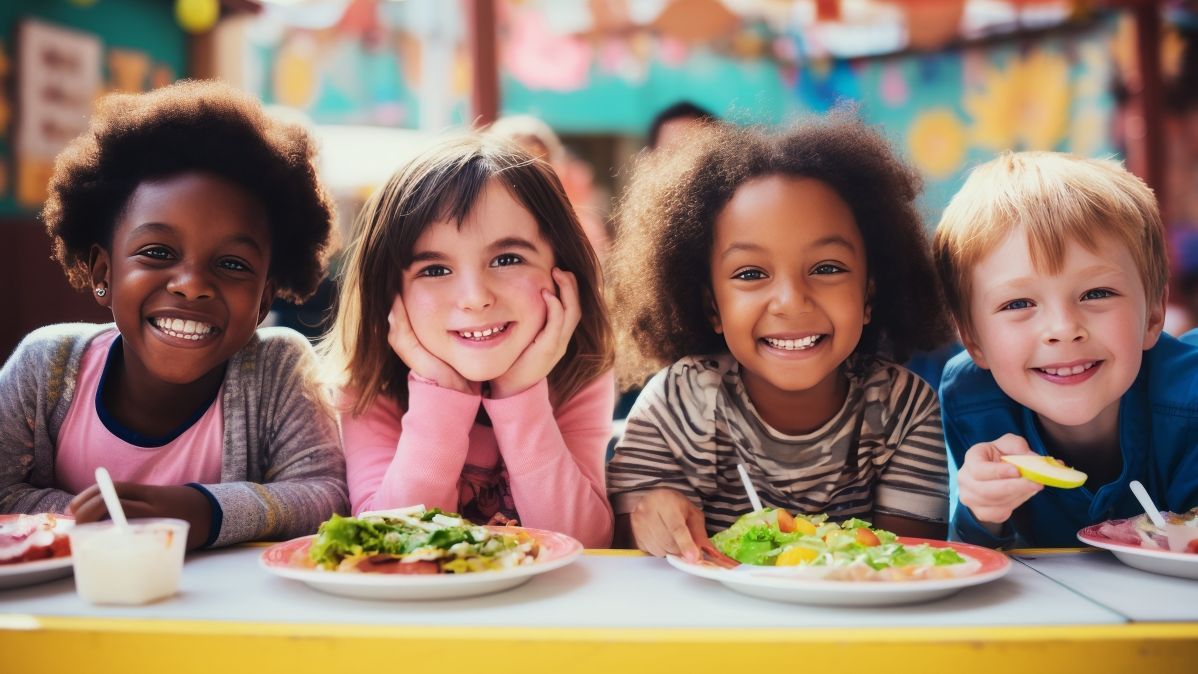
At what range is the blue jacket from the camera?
151 centimetres

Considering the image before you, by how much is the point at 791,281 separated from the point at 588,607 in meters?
0.71

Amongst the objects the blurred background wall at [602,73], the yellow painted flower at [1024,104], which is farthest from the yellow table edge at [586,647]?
the yellow painted flower at [1024,104]

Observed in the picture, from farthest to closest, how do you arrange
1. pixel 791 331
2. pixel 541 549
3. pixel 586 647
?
1. pixel 791 331
2. pixel 541 549
3. pixel 586 647

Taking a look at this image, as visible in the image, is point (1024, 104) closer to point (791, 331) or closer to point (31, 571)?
point (791, 331)

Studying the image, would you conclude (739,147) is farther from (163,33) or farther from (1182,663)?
(163,33)

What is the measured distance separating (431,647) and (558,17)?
4.85 meters

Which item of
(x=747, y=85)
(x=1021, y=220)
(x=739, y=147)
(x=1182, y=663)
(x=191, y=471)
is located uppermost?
(x=747, y=85)

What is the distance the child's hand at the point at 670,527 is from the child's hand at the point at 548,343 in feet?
1.05

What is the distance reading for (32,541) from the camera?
3.82ft

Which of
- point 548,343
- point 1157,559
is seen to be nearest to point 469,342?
point 548,343

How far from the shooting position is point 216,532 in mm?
1348

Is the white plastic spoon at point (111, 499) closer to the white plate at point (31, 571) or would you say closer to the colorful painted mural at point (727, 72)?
the white plate at point (31, 571)

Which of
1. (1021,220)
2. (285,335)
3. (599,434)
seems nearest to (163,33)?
(285,335)

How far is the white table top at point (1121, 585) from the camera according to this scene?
1.00 meters
